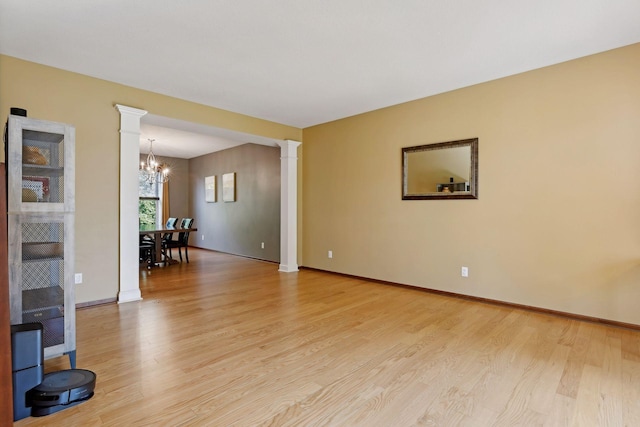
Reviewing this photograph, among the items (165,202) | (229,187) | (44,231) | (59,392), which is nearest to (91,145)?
(44,231)

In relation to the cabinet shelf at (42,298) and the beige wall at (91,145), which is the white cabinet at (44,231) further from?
the beige wall at (91,145)

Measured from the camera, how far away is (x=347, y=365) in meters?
2.27

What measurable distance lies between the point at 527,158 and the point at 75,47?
4.61m

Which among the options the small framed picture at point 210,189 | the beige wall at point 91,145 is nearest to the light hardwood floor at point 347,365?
the beige wall at point 91,145

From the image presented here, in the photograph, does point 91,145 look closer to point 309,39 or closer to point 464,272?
point 309,39

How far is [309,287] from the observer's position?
14.9ft

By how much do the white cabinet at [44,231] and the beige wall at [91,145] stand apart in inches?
57.6

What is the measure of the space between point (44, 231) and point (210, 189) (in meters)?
6.56

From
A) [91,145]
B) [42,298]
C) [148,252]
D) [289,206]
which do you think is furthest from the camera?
[148,252]

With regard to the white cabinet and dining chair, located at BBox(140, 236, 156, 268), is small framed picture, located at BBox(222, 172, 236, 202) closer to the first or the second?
Answer: dining chair, located at BBox(140, 236, 156, 268)

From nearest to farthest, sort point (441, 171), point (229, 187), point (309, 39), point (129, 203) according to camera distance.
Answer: point (309, 39) → point (129, 203) → point (441, 171) → point (229, 187)

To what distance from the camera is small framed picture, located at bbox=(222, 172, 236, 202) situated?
310 inches

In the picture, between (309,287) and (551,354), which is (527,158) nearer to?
(551,354)

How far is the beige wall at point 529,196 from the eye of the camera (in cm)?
302
